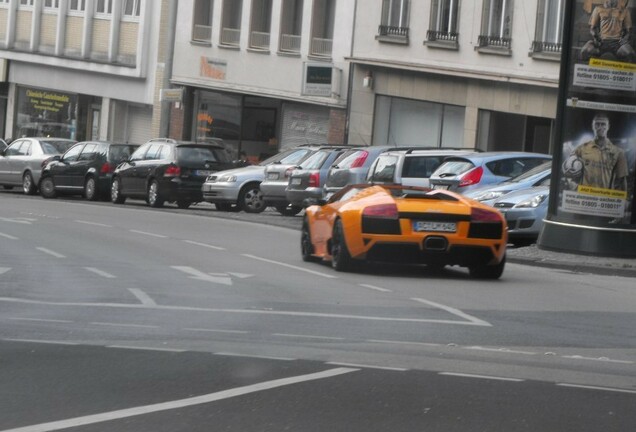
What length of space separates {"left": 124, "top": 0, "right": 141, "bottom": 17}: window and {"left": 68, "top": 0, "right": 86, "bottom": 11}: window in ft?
9.83

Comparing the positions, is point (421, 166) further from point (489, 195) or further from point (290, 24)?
point (290, 24)

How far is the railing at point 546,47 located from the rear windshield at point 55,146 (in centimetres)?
1429

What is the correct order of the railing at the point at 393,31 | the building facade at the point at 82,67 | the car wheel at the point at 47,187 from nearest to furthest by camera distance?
the car wheel at the point at 47,187 < the railing at the point at 393,31 < the building facade at the point at 82,67

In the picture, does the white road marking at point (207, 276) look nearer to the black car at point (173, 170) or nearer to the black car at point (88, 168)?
the black car at point (173, 170)

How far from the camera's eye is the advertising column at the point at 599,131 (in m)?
20.8

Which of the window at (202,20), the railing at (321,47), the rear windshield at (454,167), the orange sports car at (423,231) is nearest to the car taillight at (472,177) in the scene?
the rear windshield at (454,167)

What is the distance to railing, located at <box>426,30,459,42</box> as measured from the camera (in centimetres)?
4022

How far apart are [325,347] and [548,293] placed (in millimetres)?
6093

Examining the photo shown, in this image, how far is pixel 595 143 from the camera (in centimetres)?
2105

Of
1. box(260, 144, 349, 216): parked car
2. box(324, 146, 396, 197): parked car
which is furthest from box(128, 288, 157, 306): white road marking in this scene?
box(260, 144, 349, 216): parked car

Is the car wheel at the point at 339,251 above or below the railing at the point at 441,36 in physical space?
below

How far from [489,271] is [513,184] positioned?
269 inches

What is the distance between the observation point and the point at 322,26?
46.4m

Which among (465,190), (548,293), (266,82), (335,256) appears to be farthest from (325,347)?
(266,82)
